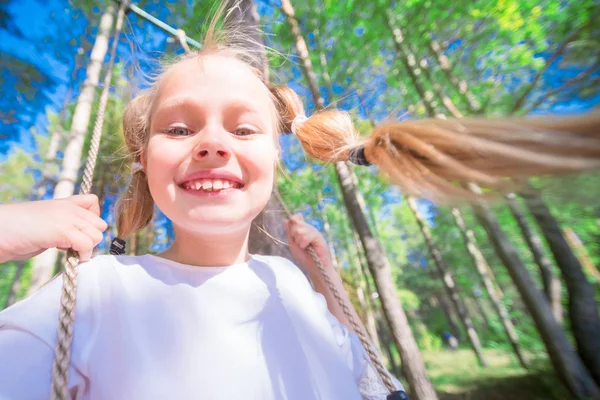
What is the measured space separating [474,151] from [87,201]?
1.03 m

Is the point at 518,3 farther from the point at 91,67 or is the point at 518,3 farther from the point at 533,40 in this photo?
the point at 91,67

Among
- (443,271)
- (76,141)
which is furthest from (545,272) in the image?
(76,141)

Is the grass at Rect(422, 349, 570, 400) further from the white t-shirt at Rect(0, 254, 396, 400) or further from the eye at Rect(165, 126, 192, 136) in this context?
the eye at Rect(165, 126, 192, 136)

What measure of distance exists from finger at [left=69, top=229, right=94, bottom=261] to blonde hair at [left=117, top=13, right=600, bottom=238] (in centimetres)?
46

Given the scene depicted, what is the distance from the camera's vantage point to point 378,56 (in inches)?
252

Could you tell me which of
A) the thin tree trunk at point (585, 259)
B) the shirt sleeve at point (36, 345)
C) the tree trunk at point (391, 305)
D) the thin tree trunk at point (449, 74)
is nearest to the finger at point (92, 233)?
the shirt sleeve at point (36, 345)

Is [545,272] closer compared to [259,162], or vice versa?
[259,162]

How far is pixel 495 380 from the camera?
6746mm

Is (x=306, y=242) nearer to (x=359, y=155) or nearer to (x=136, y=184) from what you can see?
(x=359, y=155)

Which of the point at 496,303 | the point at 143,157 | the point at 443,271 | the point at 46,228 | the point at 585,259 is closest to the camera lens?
the point at 46,228

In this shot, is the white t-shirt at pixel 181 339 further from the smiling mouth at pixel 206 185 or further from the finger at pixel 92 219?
the smiling mouth at pixel 206 185

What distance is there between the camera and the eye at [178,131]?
0.90 metres

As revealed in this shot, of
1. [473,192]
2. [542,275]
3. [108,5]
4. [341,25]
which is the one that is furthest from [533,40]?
[108,5]

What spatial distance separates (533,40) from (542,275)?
4106 millimetres
